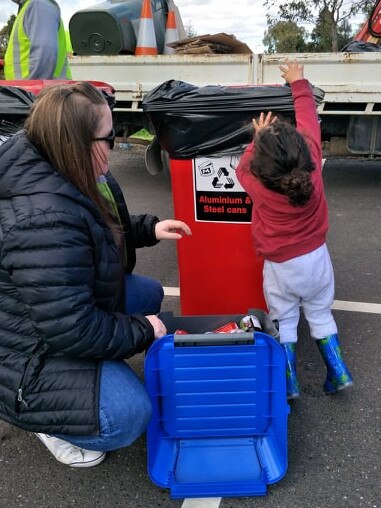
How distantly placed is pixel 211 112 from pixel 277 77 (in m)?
3.72

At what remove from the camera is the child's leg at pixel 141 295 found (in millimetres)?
2436

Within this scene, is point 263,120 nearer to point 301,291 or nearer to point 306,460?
point 301,291

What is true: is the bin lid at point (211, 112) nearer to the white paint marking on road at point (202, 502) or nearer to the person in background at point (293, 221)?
the person in background at point (293, 221)

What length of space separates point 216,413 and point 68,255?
79 centimetres

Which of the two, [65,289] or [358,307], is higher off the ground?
[65,289]

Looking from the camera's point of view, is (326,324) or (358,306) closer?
(326,324)

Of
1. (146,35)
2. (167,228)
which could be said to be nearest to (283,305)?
(167,228)

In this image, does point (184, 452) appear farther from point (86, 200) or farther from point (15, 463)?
point (86, 200)

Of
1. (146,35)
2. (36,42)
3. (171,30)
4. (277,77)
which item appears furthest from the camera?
(171,30)

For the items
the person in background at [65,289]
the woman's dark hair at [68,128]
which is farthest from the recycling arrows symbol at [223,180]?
the woman's dark hair at [68,128]

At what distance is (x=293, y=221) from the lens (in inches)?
85.7

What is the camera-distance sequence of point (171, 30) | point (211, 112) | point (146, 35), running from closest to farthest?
point (211, 112), point (146, 35), point (171, 30)

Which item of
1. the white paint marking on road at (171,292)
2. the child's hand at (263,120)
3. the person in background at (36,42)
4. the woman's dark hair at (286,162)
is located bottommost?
the white paint marking on road at (171,292)

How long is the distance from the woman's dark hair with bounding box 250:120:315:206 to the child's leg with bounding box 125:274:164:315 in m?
0.80
